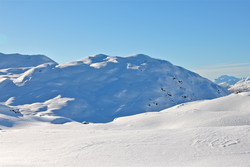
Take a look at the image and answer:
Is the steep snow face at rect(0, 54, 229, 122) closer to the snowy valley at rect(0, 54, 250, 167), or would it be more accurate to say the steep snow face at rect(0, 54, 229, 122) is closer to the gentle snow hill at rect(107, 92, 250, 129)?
the snowy valley at rect(0, 54, 250, 167)

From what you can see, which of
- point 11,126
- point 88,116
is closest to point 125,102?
point 88,116

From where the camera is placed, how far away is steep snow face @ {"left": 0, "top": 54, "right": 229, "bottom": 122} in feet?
284

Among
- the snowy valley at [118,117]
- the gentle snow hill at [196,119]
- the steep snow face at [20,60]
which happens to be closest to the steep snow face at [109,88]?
the snowy valley at [118,117]

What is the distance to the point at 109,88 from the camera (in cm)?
9944

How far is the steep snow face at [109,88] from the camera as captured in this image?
284 feet

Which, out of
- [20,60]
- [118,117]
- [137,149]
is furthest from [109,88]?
[137,149]

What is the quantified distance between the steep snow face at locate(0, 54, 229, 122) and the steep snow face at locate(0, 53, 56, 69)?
4734cm

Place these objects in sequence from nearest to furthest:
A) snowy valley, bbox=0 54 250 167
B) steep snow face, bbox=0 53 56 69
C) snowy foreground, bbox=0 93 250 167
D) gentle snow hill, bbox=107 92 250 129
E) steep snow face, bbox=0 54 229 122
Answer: snowy foreground, bbox=0 93 250 167 → snowy valley, bbox=0 54 250 167 → gentle snow hill, bbox=107 92 250 129 → steep snow face, bbox=0 54 229 122 → steep snow face, bbox=0 53 56 69

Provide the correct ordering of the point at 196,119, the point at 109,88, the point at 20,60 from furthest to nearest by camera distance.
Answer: the point at 20,60, the point at 109,88, the point at 196,119

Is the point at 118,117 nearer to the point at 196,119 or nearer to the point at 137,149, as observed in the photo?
the point at 196,119

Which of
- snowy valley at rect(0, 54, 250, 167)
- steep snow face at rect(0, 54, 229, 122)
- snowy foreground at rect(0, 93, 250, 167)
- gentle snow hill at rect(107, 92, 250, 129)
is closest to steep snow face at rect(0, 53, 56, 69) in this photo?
snowy valley at rect(0, 54, 250, 167)

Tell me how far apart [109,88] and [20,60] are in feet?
289

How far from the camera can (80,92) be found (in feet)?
311

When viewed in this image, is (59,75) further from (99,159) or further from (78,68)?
(99,159)
